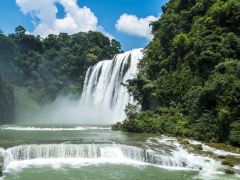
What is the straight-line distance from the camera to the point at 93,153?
66.5 ft

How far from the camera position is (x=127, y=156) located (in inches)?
801

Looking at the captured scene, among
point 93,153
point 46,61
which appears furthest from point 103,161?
point 46,61

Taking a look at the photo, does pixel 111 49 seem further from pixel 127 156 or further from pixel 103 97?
pixel 127 156

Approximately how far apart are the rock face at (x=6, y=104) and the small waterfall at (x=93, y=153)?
25269 mm

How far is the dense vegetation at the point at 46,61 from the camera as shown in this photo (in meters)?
60.6

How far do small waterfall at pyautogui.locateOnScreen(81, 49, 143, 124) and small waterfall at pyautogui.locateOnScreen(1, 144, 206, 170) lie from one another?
20.9 meters

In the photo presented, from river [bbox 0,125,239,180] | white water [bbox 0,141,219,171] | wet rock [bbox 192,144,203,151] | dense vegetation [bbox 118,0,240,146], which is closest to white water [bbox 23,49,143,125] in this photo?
dense vegetation [bbox 118,0,240,146]

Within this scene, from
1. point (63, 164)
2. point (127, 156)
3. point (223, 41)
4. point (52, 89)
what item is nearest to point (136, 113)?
point (223, 41)

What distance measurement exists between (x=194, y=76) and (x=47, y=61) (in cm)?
4002

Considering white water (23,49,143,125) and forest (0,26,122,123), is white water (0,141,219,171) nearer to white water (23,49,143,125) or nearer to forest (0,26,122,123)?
white water (23,49,143,125)

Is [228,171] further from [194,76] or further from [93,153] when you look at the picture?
[194,76]

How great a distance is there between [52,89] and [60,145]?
4274 cm

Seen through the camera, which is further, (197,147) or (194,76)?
(194,76)

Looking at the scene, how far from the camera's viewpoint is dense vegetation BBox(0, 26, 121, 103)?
6062 centimetres
